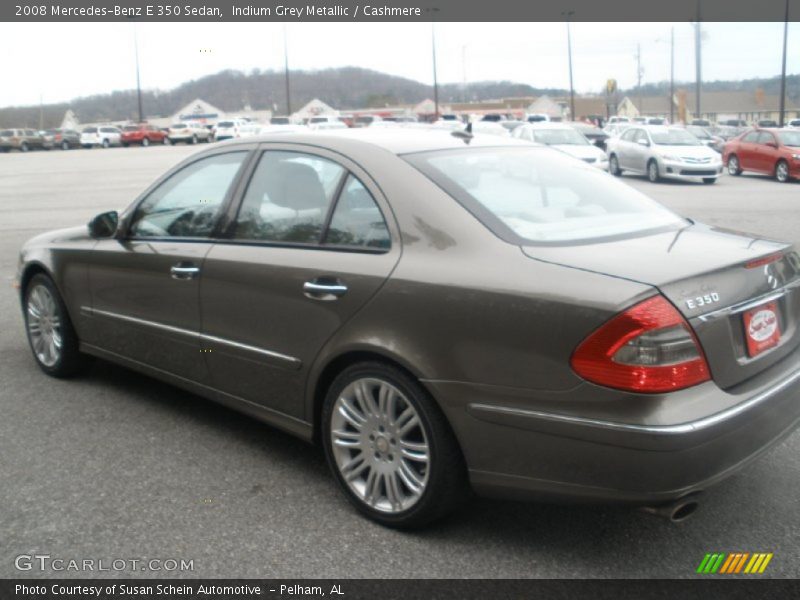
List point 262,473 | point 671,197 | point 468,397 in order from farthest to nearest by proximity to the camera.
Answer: point 671,197
point 262,473
point 468,397

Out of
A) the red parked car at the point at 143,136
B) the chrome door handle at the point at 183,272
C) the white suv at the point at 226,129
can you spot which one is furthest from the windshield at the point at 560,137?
the red parked car at the point at 143,136

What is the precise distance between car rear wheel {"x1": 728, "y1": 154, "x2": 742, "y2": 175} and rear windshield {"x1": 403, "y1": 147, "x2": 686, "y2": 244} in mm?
23334

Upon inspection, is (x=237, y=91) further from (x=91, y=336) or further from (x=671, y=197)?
(x=91, y=336)

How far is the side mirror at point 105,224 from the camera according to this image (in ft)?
16.2

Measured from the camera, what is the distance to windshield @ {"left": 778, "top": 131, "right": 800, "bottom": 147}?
23.0 metres

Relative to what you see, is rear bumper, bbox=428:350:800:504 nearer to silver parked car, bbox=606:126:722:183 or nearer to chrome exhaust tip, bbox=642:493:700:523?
chrome exhaust tip, bbox=642:493:700:523

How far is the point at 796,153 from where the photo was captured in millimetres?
22234

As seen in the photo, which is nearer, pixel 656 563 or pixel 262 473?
pixel 656 563

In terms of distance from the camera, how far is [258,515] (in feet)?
11.5

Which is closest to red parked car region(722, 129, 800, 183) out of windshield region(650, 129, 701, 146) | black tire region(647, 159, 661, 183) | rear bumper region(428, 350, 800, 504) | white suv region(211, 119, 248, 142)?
windshield region(650, 129, 701, 146)

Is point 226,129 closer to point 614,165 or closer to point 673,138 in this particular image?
point 614,165

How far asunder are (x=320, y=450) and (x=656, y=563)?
177cm

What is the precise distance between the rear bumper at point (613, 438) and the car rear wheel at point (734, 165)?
24335mm

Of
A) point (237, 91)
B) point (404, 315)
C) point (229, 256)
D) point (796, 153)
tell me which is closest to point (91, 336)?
point (229, 256)
